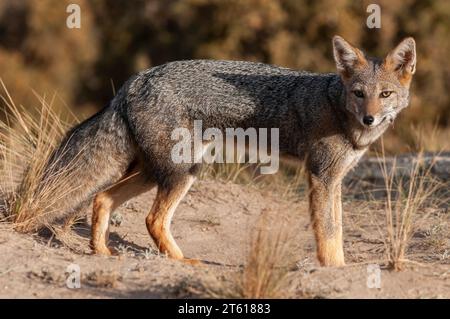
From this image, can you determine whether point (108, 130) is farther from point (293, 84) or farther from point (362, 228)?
point (362, 228)

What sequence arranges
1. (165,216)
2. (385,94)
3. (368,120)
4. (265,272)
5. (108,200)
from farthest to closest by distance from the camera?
(108,200), (165,216), (385,94), (368,120), (265,272)

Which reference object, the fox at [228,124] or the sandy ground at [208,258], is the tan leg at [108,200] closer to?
the fox at [228,124]

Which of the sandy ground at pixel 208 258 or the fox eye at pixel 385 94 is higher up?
the fox eye at pixel 385 94

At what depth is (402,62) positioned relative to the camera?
6863mm

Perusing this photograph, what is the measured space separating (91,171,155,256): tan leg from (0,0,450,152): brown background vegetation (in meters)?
11.6

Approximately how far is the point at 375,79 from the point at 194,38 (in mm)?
15265

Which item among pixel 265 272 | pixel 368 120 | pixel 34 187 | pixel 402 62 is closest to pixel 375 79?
pixel 402 62

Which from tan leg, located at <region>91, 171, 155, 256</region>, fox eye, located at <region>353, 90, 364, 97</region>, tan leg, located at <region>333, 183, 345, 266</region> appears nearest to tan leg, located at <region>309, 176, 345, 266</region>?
tan leg, located at <region>333, 183, 345, 266</region>

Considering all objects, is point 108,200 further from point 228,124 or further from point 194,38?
point 194,38

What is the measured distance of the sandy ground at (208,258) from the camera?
5.54 meters

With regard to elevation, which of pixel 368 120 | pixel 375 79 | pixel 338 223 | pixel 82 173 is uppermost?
pixel 375 79

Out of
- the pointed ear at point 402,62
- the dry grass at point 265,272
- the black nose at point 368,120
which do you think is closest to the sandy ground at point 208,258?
the dry grass at point 265,272

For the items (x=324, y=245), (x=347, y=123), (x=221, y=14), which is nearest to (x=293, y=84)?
(x=347, y=123)

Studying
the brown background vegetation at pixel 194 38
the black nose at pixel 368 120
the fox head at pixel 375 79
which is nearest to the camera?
the black nose at pixel 368 120
